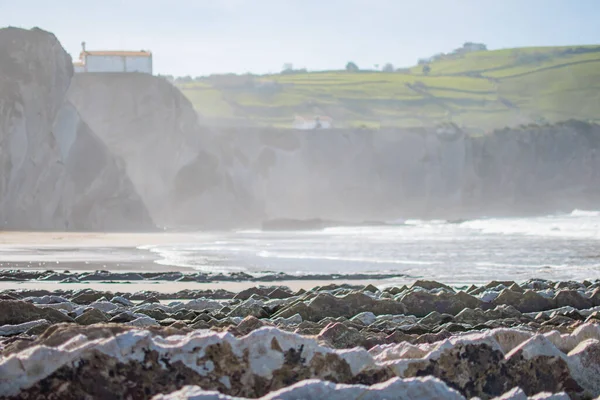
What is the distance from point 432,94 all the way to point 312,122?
24.7m

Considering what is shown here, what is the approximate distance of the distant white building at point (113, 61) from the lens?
72.0m

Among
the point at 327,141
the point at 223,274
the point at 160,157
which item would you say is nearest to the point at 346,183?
the point at 327,141

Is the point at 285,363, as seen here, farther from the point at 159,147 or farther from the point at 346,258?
the point at 159,147

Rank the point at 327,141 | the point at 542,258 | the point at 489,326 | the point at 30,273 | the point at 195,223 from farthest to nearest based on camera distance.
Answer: the point at 327,141 → the point at 195,223 → the point at 542,258 → the point at 30,273 → the point at 489,326

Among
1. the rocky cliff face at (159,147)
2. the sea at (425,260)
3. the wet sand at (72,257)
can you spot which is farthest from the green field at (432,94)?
the sea at (425,260)

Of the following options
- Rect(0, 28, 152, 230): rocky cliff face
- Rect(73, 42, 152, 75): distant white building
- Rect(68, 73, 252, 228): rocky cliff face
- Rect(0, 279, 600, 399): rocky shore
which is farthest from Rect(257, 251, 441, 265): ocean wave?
Rect(73, 42, 152, 75): distant white building

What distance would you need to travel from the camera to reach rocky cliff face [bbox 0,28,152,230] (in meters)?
40.6

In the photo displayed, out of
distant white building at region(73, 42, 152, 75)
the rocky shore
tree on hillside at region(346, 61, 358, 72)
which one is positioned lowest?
the rocky shore

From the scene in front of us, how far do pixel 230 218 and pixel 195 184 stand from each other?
11.1 feet

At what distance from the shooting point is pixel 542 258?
20.7 metres

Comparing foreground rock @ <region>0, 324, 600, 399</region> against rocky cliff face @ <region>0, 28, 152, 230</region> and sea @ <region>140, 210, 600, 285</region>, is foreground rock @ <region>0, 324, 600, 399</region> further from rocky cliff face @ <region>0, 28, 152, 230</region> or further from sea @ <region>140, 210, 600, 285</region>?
rocky cliff face @ <region>0, 28, 152, 230</region>

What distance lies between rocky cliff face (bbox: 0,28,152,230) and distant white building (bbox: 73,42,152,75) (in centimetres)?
2142

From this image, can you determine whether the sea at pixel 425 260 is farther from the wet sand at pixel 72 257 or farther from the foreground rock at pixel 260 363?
the foreground rock at pixel 260 363

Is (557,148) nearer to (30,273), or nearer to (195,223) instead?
(195,223)
